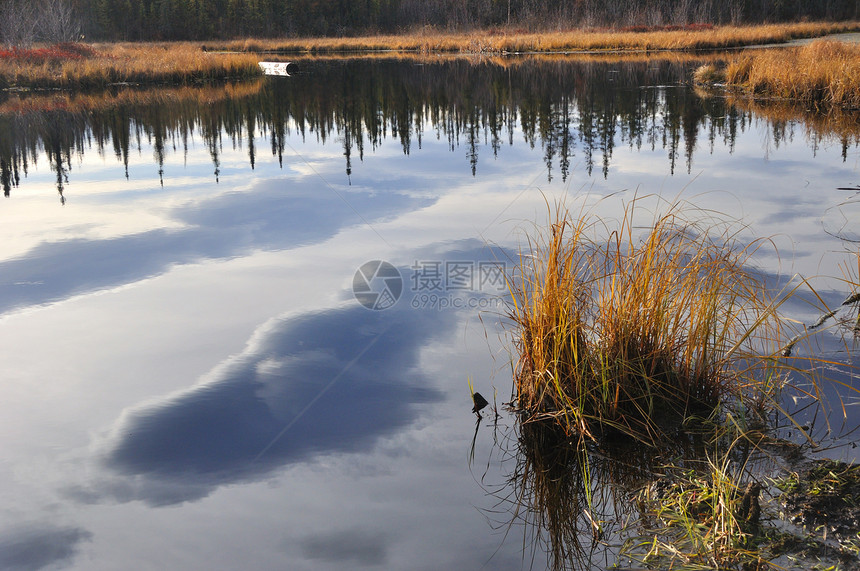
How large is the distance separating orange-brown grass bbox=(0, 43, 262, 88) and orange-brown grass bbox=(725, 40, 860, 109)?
1610 cm

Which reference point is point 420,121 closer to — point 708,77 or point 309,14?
point 708,77

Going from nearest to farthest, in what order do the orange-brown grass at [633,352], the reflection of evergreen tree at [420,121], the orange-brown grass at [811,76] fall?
the orange-brown grass at [633,352] → the reflection of evergreen tree at [420,121] → the orange-brown grass at [811,76]

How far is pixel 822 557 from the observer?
6.83ft

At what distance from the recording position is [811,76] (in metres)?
12.2

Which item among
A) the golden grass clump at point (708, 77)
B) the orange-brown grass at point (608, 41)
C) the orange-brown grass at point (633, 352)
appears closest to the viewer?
the orange-brown grass at point (633, 352)

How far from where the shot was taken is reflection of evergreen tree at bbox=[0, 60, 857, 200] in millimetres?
10328

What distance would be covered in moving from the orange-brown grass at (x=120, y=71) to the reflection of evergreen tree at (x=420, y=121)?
3591 mm

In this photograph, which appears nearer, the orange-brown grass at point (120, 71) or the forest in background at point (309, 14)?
the orange-brown grass at point (120, 71)

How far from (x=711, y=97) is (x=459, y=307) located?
1197 centimetres

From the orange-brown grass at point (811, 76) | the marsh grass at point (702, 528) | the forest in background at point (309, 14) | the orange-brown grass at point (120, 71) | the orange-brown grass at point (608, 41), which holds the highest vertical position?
the forest in background at point (309, 14)

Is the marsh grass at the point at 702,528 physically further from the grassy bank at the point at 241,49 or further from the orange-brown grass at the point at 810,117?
the grassy bank at the point at 241,49

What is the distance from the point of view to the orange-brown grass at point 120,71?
2012 centimetres

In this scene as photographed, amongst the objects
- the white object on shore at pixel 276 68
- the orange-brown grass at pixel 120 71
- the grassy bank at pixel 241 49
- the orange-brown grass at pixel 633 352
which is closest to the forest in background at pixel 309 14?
the grassy bank at pixel 241 49

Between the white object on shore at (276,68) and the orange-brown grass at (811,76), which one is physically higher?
the white object on shore at (276,68)
